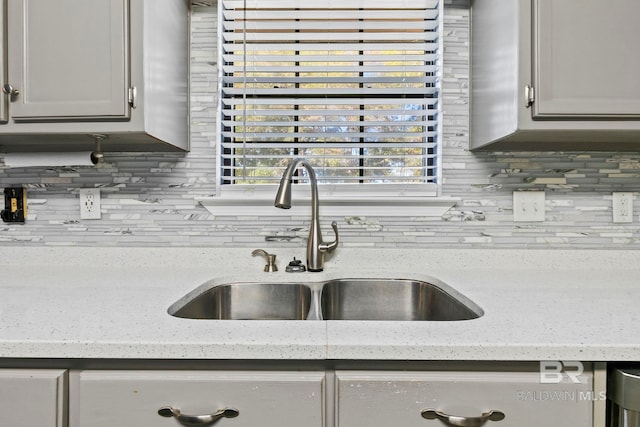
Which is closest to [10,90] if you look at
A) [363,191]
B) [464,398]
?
[363,191]

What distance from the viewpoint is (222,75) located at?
1568 millimetres

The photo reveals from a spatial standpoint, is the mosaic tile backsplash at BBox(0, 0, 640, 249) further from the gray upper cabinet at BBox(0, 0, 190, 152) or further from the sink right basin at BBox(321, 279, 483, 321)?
the gray upper cabinet at BBox(0, 0, 190, 152)

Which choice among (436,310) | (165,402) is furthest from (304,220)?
(165,402)

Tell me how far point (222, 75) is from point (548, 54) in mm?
1086

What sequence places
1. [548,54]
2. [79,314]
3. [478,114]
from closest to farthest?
1. [79,314]
2. [548,54]
3. [478,114]

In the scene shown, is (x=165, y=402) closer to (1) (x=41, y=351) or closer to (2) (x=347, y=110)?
(1) (x=41, y=351)

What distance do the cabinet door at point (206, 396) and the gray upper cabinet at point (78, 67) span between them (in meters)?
0.71

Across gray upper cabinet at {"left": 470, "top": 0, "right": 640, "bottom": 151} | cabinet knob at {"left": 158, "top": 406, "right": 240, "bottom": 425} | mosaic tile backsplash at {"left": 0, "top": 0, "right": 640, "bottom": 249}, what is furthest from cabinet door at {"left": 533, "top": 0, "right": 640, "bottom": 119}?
cabinet knob at {"left": 158, "top": 406, "right": 240, "bottom": 425}

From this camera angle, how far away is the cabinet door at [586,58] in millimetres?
1157

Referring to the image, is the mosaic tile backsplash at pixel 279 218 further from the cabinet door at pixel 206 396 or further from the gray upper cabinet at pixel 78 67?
the cabinet door at pixel 206 396

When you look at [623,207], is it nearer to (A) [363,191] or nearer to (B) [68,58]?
(A) [363,191]

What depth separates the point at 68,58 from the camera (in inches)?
47.0

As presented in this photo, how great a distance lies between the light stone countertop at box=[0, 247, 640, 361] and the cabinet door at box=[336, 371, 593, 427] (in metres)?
0.05

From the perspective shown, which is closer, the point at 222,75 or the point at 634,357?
the point at 634,357
